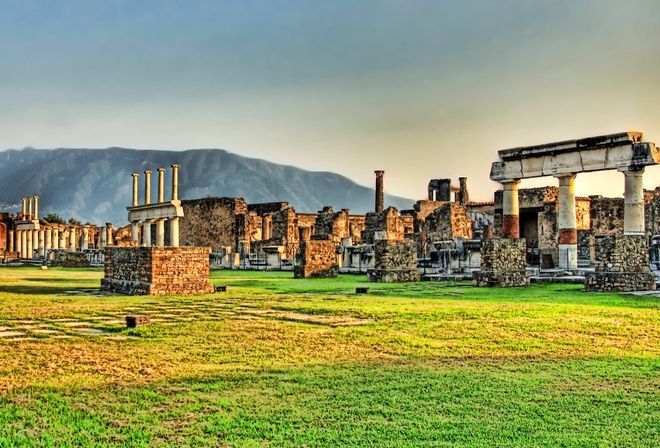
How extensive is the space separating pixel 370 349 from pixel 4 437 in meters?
3.71

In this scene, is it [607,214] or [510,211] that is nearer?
[510,211]

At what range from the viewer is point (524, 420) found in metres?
4.26

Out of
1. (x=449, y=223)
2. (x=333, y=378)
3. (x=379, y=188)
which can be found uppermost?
(x=379, y=188)

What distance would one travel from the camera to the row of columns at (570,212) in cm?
1956

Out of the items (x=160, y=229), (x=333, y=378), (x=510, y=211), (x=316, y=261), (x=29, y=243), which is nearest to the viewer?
(x=333, y=378)

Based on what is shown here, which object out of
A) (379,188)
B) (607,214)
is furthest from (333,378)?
(379,188)

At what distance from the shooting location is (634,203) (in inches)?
770

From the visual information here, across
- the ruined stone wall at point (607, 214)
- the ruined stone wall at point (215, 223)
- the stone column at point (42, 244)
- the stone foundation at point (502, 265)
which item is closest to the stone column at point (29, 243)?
the stone column at point (42, 244)

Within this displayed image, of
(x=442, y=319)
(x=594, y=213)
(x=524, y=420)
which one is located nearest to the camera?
(x=524, y=420)

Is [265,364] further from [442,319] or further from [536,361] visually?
[442,319]

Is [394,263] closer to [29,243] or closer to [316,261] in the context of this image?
[316,261]

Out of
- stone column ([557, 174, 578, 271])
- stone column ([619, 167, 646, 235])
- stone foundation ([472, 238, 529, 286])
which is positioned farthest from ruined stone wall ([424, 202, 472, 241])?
stone foundation ([472, 238, 529, 286])

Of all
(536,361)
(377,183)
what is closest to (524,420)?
(536,361)

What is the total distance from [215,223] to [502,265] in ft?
115
